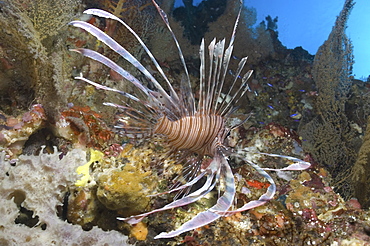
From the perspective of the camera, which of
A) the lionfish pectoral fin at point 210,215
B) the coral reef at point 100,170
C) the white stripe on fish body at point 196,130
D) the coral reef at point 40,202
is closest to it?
the lionfish pectoral fin at point 210,215

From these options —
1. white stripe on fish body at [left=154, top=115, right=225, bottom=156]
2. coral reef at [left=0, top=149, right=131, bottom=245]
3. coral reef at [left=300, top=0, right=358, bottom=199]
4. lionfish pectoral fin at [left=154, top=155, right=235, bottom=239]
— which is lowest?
coral reef at [left=0, top=149, right=131, bottom=245]

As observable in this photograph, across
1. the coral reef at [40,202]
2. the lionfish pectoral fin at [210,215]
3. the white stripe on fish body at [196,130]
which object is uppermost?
the white stripe on fish body at [196,130]

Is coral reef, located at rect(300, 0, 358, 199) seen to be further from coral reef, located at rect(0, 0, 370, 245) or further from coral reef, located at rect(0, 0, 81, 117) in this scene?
coral reef, located at rect(0, 0, 81, 117)

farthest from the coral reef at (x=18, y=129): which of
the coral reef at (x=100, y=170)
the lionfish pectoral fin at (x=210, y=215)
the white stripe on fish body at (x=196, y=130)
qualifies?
the lionfish pectoral fin at (x=210, y=215)

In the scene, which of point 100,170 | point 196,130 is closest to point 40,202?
point 100,170

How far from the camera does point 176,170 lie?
2.60 meters

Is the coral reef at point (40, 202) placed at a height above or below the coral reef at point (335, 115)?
below

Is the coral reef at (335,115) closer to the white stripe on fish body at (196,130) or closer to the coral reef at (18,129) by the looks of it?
the white stripe on fish body at (196,130)

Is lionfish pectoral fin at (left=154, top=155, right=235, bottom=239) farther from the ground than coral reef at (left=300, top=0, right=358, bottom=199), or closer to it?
closer to it

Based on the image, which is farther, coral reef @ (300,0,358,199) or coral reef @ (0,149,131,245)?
coral reef @ (300,0,358,199)

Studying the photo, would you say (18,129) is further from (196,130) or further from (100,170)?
(196,130)

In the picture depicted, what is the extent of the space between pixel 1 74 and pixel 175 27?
13.7ft

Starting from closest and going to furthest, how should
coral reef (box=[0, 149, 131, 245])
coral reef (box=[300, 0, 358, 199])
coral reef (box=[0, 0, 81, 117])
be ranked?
coral reef (box=[0, 149, 131, 245])
coral reef (box=[0, 0, 81, 117])
coral reef (box=[300, 0, 358, 199])

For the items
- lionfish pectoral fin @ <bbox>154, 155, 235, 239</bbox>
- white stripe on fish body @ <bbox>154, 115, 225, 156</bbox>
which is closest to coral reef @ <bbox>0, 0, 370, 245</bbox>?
white stripe on fish body @ <bbox>154, 115, 225, 156</bbox>
